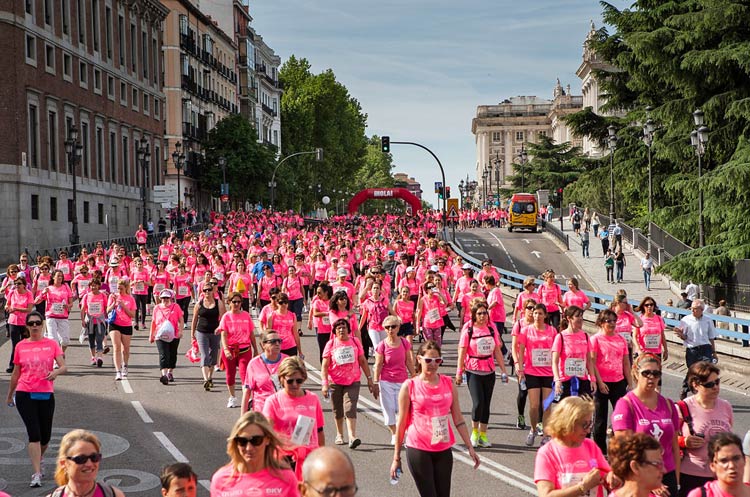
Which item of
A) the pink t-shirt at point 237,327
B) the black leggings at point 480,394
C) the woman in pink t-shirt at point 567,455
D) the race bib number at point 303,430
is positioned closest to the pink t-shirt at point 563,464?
the woman in pink t-shirt at point 567,455

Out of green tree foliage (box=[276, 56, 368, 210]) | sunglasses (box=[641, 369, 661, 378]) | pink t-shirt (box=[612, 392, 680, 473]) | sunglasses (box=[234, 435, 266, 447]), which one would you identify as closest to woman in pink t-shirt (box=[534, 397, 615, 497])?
pink t-shirt (box=[612, 392, 680, 473])

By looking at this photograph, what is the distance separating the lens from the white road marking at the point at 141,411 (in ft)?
45.1

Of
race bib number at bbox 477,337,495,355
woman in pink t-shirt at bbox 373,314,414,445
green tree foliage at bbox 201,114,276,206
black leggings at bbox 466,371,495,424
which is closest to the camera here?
woman in pink t-shirt at bbox 373,314,414,445

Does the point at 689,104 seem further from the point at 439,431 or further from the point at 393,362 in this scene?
→ the point at 439,431

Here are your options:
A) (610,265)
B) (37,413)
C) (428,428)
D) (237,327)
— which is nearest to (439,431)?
(428,428)

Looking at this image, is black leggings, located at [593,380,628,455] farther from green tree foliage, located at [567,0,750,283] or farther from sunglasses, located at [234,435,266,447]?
green tree foliage, located at [567,0,750,283]

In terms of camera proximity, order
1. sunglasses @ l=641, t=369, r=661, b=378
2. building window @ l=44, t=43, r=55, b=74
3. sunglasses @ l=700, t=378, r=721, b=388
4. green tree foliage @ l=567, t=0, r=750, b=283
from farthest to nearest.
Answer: building window @ l=44, t=43, r=55, b=74 < green tree foliage @ l=567, t=0, r=750, b=283 < sunglasses @ l=641, t=369, r=661, b=378 < sunglasses @ l=700, t=378, r=721, b=388

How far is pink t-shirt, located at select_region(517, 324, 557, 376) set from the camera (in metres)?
12.0

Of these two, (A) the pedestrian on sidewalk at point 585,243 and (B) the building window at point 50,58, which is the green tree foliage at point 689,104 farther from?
(B) the building window at point 50,58

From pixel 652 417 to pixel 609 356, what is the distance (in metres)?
3.65

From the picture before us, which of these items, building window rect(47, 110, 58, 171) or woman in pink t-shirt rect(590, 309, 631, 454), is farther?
building window rect(47, 110, 58, 171)

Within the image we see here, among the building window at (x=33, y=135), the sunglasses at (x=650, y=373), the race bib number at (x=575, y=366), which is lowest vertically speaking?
the race bib number at (x=575, y=366)

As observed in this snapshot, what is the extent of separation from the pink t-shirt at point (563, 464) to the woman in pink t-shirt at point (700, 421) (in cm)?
150

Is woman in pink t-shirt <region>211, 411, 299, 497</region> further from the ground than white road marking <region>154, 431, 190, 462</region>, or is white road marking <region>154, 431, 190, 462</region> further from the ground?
woman in pink t-shirt <region>211, 411, 299, 497</region>
